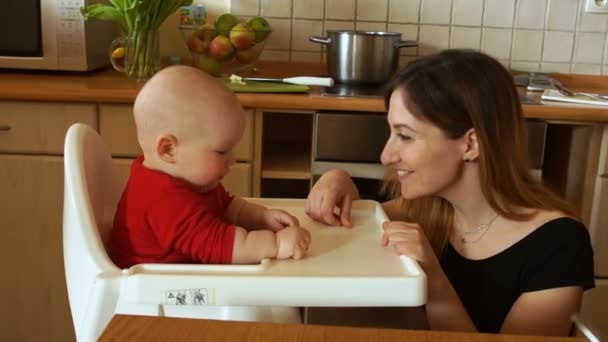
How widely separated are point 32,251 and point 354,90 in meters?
1.00

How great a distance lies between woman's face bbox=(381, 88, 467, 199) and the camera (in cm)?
113

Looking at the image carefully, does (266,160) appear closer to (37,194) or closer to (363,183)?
(363,183)

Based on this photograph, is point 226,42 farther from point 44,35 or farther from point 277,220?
point 277,220

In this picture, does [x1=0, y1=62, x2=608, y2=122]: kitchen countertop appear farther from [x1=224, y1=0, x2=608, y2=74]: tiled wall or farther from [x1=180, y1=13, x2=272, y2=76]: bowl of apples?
[x1=224, y1=0, x2=608, y2=74]: tiled wall

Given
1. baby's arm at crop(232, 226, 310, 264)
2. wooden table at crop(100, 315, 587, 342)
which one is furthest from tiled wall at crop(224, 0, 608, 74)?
wooden table at crop(100, 315, 587, 342)

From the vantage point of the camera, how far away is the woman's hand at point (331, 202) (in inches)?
42.8

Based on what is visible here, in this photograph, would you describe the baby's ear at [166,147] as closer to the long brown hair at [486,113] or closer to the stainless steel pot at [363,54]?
the long brown hair at [486,113]

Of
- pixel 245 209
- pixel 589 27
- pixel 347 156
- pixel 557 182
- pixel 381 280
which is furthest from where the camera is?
pixel 589 27

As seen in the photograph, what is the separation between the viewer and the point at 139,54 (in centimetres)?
203

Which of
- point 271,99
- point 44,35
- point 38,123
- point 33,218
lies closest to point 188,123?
point 271,99

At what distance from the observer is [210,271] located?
32.8 inches

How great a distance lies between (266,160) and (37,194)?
63cm

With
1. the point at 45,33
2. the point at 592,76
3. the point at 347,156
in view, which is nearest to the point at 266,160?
the point at 347,156

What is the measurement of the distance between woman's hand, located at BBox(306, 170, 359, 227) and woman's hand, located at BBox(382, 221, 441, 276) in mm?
96
